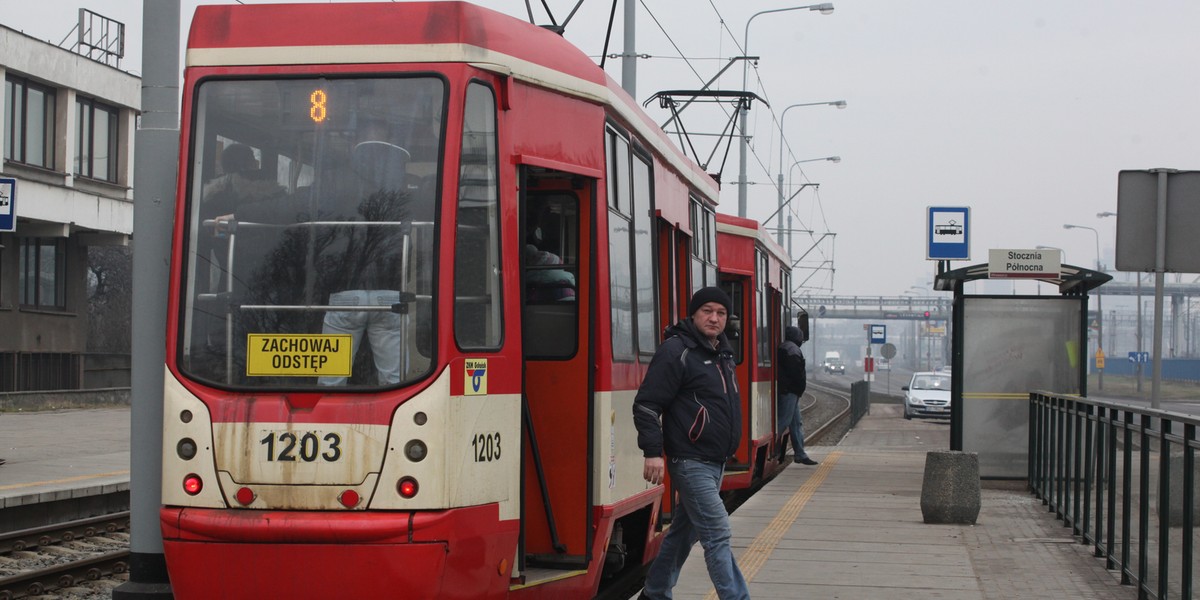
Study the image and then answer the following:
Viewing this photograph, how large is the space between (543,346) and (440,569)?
1.69m

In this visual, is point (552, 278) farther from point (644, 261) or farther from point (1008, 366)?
point (1008, 366)

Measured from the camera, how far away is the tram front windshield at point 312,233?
6414 mm

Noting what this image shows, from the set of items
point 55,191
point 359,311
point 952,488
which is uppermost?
point 55,191

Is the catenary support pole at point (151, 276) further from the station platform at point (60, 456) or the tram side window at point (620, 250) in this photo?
the station platform at point (60, 456)

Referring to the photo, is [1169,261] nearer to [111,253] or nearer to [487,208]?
[487,208]

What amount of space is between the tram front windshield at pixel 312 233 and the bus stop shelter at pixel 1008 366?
35.2ft

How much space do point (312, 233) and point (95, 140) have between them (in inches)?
1367

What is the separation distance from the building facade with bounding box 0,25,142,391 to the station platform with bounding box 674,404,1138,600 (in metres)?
25.6

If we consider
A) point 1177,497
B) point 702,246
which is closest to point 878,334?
point 702,246

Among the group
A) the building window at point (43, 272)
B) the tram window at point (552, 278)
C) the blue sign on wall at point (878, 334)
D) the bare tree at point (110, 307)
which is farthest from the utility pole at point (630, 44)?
the bare tree at point (110, 307)

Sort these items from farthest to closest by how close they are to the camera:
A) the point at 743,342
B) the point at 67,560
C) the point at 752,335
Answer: the point at 752,335
the point at 743,342
the point at 67,560

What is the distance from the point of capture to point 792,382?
1875 cm

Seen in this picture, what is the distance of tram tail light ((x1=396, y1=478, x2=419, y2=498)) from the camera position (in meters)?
6.26

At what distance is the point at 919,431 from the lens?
3288 cm
